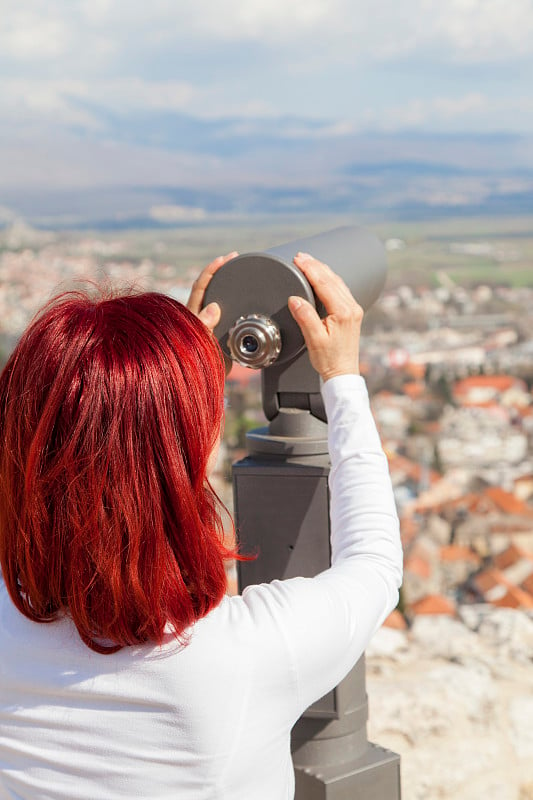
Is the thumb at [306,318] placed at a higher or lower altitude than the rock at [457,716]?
higher

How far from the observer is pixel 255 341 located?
1.06 m

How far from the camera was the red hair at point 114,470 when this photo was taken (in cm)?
72

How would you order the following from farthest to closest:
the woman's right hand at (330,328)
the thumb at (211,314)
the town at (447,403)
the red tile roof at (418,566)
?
the town at (447,403)
the red tile roof at (418,566)
the thumb at (211,314)
the woman's right hand at (330,328)

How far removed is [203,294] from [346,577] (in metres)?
0.45

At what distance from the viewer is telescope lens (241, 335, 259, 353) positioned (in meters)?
1.06

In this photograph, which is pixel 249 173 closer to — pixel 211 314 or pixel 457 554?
pixel 457 554

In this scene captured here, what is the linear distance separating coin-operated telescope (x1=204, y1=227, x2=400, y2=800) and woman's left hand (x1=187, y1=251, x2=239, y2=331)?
0.01 meters

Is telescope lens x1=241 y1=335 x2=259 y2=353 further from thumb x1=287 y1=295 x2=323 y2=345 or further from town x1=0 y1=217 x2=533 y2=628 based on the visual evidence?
town x1=0 y1=217 x2=533 y2=628

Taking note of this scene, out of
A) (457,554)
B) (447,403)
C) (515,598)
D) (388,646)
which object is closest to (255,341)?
(388,646)

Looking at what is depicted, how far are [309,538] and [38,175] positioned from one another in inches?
1357

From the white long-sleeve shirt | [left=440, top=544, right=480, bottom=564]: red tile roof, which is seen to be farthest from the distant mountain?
the white long-sleeve shirt

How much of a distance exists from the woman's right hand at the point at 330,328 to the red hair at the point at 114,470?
0.23m

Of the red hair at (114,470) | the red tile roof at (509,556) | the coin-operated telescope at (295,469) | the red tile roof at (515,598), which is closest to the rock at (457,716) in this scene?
the coin-operated telescope at (295,469)

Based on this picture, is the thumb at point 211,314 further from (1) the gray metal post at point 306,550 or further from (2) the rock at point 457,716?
(2) the rock at point 457,716
